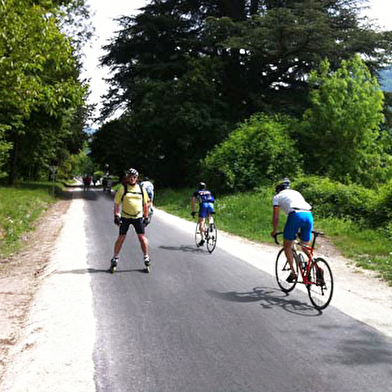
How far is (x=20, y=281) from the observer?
25.8ft

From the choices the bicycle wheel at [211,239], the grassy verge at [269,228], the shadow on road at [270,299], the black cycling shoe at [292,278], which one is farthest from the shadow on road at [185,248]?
the black cycling shoe at [292,278]

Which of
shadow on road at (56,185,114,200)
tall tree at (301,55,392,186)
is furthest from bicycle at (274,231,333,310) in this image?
shadow on road at (56,185,114,200)

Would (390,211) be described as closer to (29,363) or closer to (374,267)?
(374,267)

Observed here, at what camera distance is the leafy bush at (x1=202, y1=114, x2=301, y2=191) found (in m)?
25.2

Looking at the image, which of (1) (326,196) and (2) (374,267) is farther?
(1) (326,196)

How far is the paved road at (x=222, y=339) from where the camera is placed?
400 cm

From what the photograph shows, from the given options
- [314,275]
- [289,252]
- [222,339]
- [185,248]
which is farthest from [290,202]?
[185,248]

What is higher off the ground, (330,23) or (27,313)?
(330,23)

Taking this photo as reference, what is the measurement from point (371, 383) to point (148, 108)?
29275 mm

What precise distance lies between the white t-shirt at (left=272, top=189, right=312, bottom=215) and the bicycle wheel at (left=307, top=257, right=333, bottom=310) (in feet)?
2.84

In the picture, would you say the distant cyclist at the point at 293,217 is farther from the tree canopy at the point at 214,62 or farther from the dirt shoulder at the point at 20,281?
the tree canopy at the point at 214,62

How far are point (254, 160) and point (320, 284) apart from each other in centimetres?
1952

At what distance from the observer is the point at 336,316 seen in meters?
6.02

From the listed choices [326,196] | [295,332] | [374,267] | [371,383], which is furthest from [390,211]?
[371,383]
